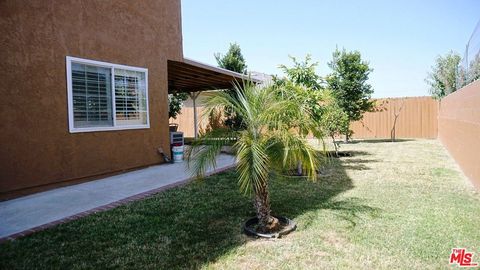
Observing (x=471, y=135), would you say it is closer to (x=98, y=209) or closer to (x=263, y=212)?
(x=263, y=212)

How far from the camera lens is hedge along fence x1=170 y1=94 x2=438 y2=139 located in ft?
55.7

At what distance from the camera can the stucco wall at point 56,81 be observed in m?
5.44

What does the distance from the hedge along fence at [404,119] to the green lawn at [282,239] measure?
11875 mm

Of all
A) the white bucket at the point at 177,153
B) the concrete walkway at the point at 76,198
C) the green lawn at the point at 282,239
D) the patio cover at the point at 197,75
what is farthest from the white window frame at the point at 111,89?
the green lawn at the point at 282,239

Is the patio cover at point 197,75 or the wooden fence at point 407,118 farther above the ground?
the patio cover at point 197,75

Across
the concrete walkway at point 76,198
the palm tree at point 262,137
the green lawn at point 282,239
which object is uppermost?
the palm tree at point 262,137

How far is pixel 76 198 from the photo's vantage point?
556cm

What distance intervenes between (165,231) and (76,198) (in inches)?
95.0

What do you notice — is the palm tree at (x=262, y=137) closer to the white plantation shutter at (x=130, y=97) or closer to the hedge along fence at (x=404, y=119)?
the white plantation shutter at (x=130, y=97)

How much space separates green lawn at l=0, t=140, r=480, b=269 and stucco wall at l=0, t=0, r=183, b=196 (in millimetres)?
2078

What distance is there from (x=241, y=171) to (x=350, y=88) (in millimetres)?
12471

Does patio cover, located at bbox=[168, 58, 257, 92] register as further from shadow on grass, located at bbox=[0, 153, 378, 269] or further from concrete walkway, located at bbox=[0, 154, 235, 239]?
shadow on grass, located at bbox=[0, 153, 378, 269]

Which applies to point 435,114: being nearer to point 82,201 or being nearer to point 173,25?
point 173,25

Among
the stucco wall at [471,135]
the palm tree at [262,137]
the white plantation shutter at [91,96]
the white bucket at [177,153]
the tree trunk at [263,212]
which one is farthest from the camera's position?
the white bucket at [177,153]
